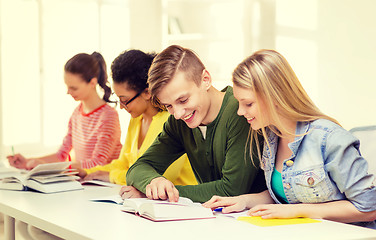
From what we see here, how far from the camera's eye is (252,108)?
147 cm

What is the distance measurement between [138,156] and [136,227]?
0.99 m

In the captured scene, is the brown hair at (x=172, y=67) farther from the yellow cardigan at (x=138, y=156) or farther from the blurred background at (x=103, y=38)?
the blurred background at (x=103, y=38)

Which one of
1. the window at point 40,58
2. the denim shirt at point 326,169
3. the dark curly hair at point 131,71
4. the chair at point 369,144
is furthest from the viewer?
the window at point 40,58

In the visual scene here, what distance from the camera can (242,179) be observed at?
61.6 inches

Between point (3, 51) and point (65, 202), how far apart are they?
250cm

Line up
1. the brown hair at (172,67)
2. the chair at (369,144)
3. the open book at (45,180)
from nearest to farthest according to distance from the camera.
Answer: the brown hair at (172,67)
the chair at (369,144)
the open book at (45,180)

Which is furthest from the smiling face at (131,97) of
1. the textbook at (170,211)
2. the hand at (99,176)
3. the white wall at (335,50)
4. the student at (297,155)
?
the white wall at (335,50)

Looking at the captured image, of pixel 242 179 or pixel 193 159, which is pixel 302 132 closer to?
pixel 242 179

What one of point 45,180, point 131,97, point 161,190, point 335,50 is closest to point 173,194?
point 161,190

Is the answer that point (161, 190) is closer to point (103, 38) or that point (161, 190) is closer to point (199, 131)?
point (199, 131)

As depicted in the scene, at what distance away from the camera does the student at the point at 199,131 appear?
5.16 feet

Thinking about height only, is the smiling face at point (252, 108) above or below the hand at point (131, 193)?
above

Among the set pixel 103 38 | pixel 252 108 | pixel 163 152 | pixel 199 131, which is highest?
pixel 103 38

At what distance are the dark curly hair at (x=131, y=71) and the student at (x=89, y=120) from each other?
1.81 feet
